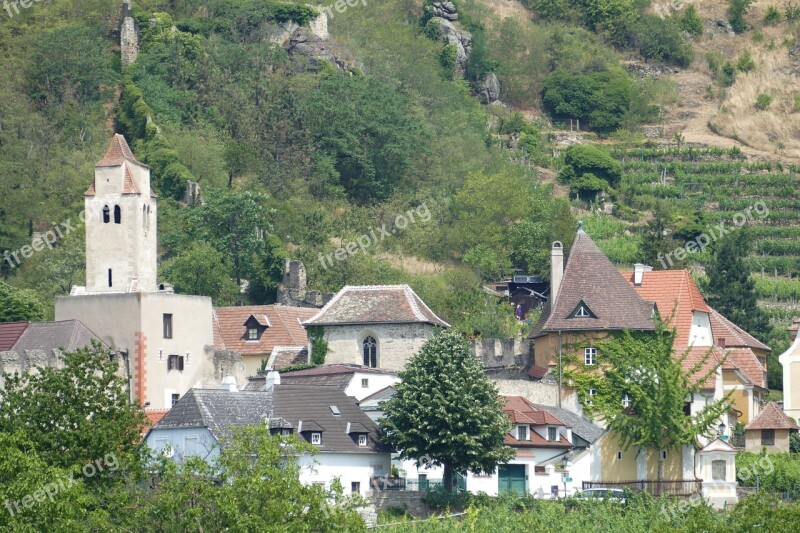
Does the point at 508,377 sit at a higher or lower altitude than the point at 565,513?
higher

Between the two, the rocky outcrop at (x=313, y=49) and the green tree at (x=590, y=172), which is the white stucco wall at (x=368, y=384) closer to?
the green tree at (x=590, y=172)

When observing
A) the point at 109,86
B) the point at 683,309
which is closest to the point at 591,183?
the point at 109,86

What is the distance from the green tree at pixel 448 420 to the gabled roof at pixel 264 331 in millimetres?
15533

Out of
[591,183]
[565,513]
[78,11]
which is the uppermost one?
[78,11]

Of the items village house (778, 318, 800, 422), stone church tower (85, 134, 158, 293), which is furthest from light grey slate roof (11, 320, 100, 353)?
village house (778, 318, 800, 422)

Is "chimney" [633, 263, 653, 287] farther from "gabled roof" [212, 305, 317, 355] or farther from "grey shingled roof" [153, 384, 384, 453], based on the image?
"grey shingled roof" [153, 384, 384, 453]

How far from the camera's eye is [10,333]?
262 ft

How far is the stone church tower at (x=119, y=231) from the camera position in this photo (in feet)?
278

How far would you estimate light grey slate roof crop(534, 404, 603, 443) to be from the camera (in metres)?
78.1

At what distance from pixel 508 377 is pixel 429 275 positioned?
24.9 m

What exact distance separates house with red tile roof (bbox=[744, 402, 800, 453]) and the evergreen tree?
20.9 m

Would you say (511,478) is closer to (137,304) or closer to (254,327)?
(137,304)

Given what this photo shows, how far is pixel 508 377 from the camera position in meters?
85.9

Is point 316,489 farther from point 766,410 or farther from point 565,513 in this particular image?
point 766,410
